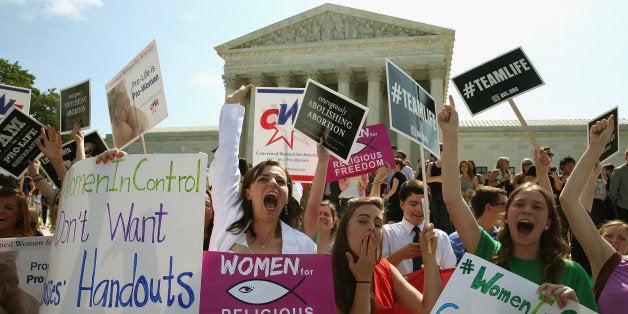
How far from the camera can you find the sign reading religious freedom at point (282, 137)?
5.94 meters

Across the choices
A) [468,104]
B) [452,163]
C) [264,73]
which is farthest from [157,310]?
[264,73]

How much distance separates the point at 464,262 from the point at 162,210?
5.22ft

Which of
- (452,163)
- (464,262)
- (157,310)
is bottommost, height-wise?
(157,310)

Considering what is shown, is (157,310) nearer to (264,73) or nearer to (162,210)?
(162,210)

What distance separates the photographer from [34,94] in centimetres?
4275

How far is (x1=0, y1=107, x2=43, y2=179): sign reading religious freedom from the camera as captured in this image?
5102 mm

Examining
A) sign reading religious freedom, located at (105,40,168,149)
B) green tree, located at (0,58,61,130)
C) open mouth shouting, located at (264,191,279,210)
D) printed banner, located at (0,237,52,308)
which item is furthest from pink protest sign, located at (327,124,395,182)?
green tree, located at (0,58,61,130)

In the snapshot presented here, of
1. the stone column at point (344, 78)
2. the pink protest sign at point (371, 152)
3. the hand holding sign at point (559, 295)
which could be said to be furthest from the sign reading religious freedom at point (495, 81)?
the stone column at point (344, 78)

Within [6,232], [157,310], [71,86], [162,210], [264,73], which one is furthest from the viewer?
[264,73]

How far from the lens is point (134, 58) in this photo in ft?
16.1

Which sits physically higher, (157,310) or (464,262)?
(464,262)

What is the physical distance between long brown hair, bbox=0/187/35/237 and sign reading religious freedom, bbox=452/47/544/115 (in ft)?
13.7

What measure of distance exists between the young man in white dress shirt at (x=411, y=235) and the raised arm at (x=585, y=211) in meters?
1.49

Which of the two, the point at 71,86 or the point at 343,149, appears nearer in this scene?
the point at 343,149
